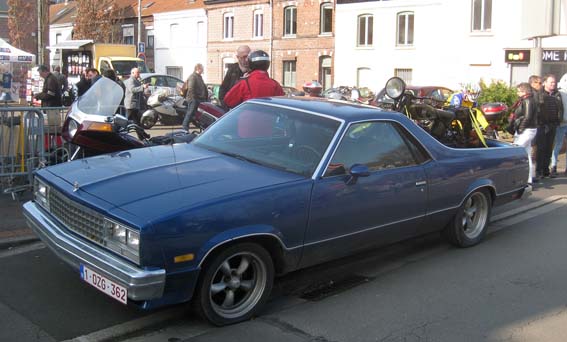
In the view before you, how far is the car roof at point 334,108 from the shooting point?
5.32 m

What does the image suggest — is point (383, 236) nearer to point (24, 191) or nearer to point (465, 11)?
point (24, 191)

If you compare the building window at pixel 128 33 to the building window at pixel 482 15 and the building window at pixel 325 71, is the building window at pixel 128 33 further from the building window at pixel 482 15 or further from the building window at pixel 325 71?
the building window at pixel 482 15

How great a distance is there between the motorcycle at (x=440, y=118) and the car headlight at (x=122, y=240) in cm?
473

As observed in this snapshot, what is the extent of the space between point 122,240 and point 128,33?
50.5 metres

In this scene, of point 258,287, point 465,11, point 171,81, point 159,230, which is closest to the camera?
point 159,230

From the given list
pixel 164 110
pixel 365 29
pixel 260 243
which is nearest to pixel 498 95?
pixel 164 110

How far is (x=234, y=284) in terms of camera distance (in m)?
4.33

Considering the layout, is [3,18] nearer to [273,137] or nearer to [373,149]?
[273,137]

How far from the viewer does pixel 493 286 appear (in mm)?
5316

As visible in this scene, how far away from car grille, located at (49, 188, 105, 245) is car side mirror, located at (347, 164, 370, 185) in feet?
6.34

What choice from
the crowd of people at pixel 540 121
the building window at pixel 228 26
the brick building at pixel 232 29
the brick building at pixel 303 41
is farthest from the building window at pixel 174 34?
the crowd of people at pixel 540 121

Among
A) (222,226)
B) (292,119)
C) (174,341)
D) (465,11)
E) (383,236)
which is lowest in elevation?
(174,341)

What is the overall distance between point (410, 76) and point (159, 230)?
29.7 m

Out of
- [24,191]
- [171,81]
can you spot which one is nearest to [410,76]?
[171,81]
